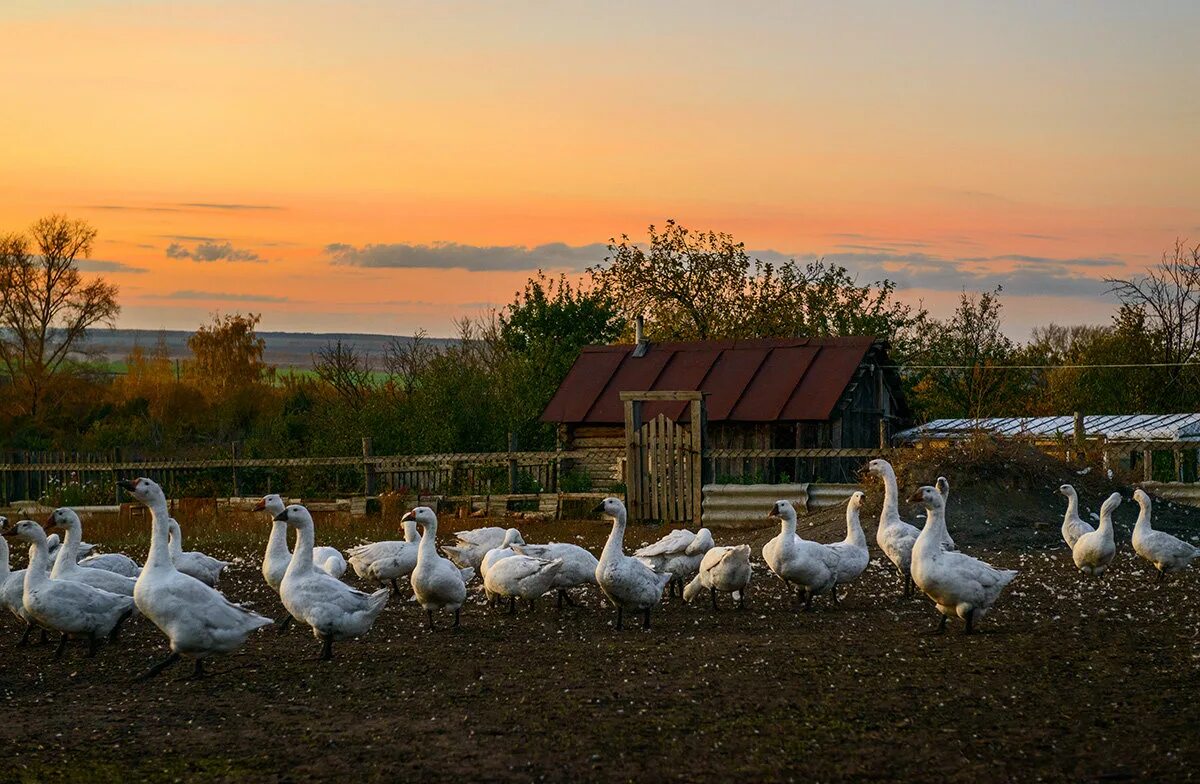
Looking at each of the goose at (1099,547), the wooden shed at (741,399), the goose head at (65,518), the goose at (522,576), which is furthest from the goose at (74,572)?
the wooden shed at (741,399)

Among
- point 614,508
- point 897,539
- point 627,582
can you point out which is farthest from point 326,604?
point 897,539

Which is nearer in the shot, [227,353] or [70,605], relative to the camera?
[70,605]

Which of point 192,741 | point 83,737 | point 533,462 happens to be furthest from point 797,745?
point 533,462

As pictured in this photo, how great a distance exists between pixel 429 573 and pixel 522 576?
3.54ft

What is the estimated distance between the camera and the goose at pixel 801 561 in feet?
47.2

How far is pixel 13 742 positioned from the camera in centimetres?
922

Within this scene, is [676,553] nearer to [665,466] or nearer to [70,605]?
[70,605]

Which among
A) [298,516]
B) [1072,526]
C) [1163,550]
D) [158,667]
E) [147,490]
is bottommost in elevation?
[158,667]

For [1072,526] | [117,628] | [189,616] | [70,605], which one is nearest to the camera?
[189,616]

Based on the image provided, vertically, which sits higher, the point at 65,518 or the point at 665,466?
the point at 65,518

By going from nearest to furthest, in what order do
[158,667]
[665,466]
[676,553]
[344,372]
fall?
[158,667]
[676,553]
[665,466]
[344,372]

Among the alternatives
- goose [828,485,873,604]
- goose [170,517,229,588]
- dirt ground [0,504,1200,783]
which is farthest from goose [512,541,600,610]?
goose [170,517,229,588]

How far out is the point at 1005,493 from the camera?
22.8 meters

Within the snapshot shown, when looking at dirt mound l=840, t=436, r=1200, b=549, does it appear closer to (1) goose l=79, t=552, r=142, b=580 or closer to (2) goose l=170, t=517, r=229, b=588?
(2) goose l=170, t=517, r=229, b=588
